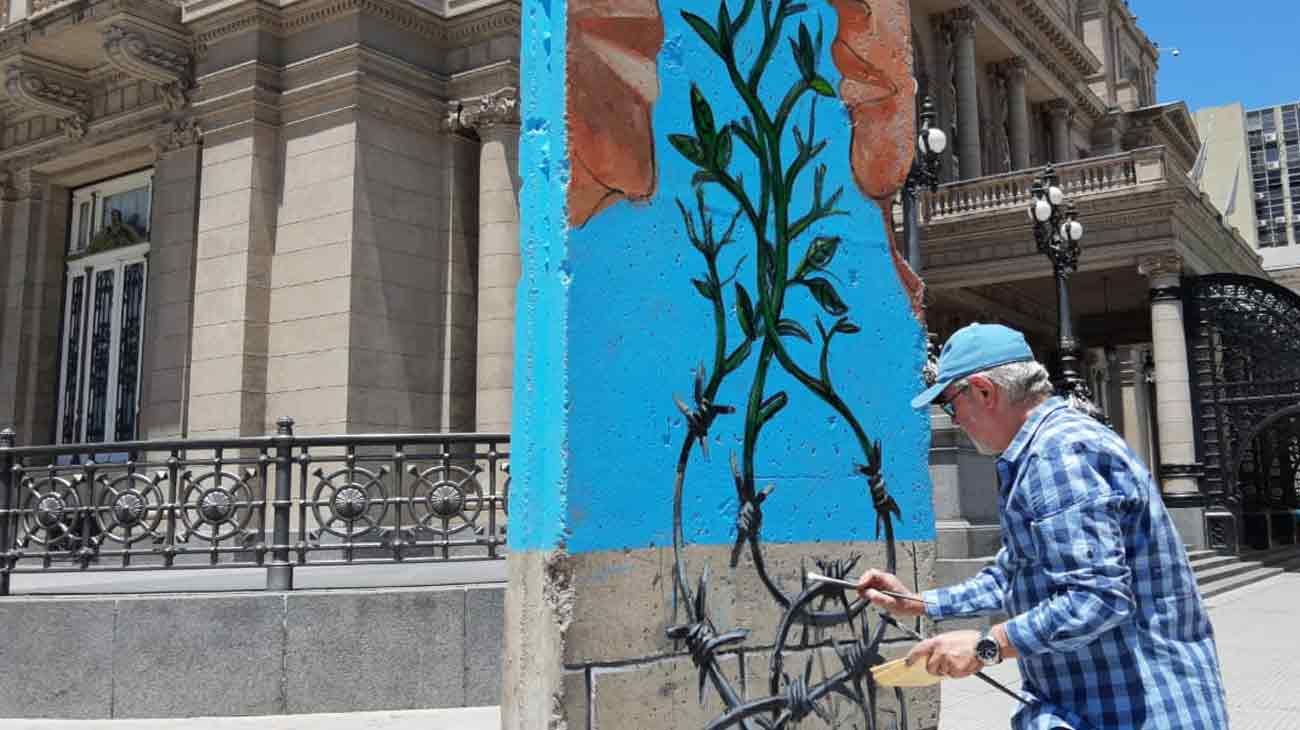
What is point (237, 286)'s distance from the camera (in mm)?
14367

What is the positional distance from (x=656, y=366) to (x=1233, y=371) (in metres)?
23.9

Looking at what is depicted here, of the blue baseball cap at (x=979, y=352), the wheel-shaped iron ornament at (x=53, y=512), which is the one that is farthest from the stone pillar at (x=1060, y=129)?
the blue baseball cap at (x=979, y=352)

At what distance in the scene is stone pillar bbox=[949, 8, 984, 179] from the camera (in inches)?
1176

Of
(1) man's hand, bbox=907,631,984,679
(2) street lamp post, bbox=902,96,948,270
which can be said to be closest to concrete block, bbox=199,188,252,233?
(2) street lamp post, bbox=902,96,948,270

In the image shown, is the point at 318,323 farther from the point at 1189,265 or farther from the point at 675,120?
the point at 1189,265

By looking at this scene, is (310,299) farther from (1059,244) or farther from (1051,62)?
(1051,62)

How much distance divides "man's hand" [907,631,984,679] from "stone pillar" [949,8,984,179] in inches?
1138

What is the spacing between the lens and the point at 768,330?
415 centimetres

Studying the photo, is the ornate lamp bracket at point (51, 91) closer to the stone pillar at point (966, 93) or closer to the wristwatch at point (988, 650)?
the wristwatch at point (988, 650)

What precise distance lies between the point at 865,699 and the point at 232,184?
1295 centimetres

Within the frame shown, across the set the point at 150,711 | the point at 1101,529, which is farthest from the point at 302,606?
the point at 1101,529

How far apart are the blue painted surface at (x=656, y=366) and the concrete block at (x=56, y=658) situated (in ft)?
18.6

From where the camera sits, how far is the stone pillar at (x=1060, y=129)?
3566 centimetres

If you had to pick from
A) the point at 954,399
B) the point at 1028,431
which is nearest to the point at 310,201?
the point at 954,399
